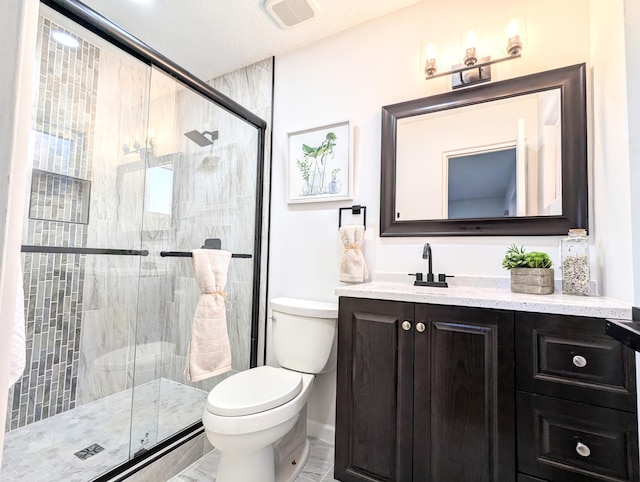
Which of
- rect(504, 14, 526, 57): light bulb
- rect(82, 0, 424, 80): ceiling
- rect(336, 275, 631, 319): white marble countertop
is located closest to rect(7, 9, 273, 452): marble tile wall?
rect(82, 0, 424, 80): ceiling

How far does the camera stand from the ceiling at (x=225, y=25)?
172 cm

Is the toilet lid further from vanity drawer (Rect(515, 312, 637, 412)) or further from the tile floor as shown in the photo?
vanity drawer (Rect(515, 312, 637, 412))

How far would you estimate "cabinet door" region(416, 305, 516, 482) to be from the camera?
39.4 inches

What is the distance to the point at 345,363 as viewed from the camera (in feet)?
4.23

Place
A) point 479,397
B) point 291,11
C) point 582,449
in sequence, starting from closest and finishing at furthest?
1. point 582,449
2. point 479,397
3. point 291,11

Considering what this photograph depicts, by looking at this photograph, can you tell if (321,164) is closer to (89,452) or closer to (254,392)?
(254,392)

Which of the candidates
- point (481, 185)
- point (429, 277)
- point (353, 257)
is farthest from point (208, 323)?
point (481, 185)

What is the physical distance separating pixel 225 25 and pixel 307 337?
1.92 m

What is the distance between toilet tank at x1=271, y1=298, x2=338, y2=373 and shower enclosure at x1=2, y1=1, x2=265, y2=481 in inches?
16.7

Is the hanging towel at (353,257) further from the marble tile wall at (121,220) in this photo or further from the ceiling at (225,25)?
the ceiling at (225,25)

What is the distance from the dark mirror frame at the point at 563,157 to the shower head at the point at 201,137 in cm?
120

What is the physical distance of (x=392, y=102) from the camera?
68.0 inches

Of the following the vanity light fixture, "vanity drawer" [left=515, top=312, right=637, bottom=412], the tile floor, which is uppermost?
the vanity light fixture

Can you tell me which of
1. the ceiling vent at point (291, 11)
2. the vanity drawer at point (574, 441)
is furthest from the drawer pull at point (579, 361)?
the ceiling vent at point (291, 11)
